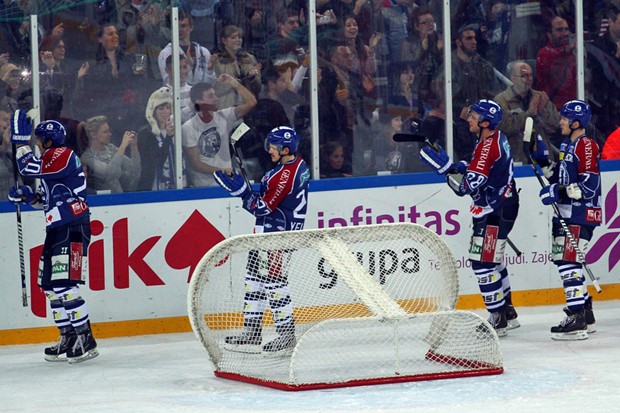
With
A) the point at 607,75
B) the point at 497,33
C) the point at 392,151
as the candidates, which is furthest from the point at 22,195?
the point at 607,75

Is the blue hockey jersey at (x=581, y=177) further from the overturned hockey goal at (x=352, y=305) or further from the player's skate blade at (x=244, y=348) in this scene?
the player's skate blade at (x=244, y=348)

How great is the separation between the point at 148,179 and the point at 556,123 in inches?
122

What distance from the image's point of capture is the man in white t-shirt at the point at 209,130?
9.10 m

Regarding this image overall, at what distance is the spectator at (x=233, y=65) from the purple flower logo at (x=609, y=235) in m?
2.64

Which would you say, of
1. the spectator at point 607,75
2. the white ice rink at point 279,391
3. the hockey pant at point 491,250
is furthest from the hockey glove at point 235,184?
the spectator at point 607,75

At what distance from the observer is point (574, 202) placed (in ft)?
27.1

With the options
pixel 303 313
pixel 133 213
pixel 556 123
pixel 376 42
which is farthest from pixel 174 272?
pixel 556 123

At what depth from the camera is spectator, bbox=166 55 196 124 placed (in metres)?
8.98

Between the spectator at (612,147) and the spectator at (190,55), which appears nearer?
the spectator at (190,55)

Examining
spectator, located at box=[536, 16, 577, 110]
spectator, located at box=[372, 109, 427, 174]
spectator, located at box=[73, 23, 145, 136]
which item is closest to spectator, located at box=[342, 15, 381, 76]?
spectator, located at box=[372, 109, 427, 174]

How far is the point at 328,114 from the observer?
944 cm

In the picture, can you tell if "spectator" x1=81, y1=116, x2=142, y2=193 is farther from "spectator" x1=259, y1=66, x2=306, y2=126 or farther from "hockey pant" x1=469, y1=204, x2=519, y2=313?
"hockey pant" x1=469, y1=204, x2=519, y2=313

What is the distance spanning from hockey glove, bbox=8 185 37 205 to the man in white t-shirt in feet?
4.76

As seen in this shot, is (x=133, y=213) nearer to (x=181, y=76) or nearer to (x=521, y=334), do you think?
(x=181, y=76)
